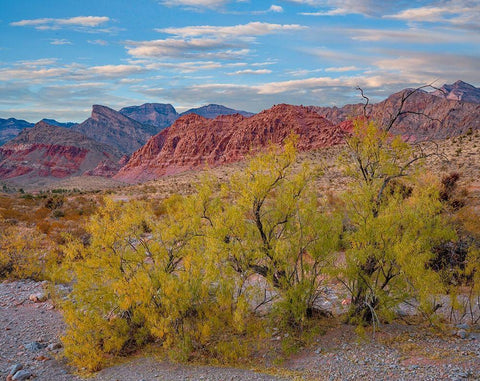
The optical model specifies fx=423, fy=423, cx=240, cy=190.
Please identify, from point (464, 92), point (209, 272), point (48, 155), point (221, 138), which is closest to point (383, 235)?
point (209, 272)

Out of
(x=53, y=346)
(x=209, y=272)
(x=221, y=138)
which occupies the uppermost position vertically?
(x=221, y=138)

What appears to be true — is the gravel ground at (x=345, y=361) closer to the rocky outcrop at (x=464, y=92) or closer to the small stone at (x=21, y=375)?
the small stone at (x=21, y=375)

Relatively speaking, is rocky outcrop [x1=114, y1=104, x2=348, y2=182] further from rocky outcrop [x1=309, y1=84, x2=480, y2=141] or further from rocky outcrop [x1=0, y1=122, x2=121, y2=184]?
rocky outcrop [x1=0, y1=122, x2=121, y2=184]

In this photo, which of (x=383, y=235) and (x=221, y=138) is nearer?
(x=383, y=235)

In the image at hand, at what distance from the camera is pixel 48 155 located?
472 feet

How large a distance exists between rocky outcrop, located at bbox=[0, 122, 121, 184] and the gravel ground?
131m

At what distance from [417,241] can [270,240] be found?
3.28 m

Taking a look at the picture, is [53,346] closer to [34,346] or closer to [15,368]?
[34,346]

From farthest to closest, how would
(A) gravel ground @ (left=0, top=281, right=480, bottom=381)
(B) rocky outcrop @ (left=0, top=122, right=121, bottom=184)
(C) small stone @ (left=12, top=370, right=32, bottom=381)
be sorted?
1. (B) rocky outcrop @ (left=0, top=122, right=121, bottom=184)
2. (C) small stone @ (left=12, top=370, right=32, bottom=381)
3. (A) gravel ground @ (left=0, top=281, right=480, bottom=381)

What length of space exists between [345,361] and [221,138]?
84620 millimetres

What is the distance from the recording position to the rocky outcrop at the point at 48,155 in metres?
135

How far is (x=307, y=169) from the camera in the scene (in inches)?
404

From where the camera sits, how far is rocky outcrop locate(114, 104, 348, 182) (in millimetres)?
77000

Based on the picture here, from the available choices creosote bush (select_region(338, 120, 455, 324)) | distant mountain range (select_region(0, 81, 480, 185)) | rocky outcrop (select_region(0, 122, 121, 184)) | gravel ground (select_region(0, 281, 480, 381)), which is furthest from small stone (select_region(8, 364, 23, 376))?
rocky outcrop (select_region(0, 122, 121, 184))
